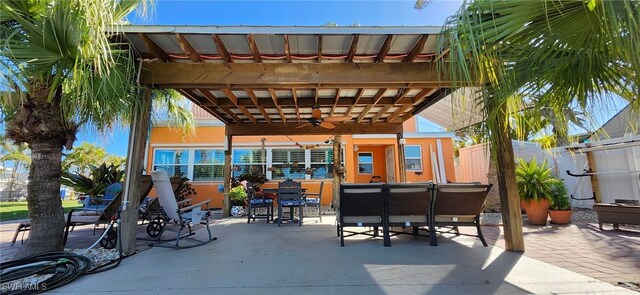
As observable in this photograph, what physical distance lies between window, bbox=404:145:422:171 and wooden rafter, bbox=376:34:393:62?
9.45 meters

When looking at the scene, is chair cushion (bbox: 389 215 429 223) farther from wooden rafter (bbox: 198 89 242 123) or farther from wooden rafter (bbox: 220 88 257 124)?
wooden rafter (bbox: 198 89 242 123)

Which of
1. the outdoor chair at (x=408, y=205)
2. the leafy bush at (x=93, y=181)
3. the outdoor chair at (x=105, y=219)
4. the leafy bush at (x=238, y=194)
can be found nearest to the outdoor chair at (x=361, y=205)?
the outdoor chair at (x=408, y=205)

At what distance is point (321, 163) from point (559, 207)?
7.63 metres

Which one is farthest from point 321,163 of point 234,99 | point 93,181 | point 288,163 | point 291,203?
point 93,181

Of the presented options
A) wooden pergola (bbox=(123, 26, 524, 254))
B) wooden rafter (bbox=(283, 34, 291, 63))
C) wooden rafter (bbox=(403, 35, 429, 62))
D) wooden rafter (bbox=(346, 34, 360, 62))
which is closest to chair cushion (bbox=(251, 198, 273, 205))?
wooden pergola (bbox=(123, 26, 524, 254))

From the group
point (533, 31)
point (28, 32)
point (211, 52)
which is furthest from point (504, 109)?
point (28, 32)

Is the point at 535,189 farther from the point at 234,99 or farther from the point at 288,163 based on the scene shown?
the point at 288,163

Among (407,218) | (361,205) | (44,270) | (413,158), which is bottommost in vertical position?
(44,270)

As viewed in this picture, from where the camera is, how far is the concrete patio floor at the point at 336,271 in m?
2.69

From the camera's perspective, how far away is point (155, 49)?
4.09m

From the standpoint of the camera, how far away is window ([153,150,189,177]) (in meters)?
11.3

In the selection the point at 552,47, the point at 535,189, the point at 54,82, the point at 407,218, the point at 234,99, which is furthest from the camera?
the point at 535,189

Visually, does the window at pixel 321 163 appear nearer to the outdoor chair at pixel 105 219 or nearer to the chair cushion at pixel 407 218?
the chair cushion at pixel 407 218

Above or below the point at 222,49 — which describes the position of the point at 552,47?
below
